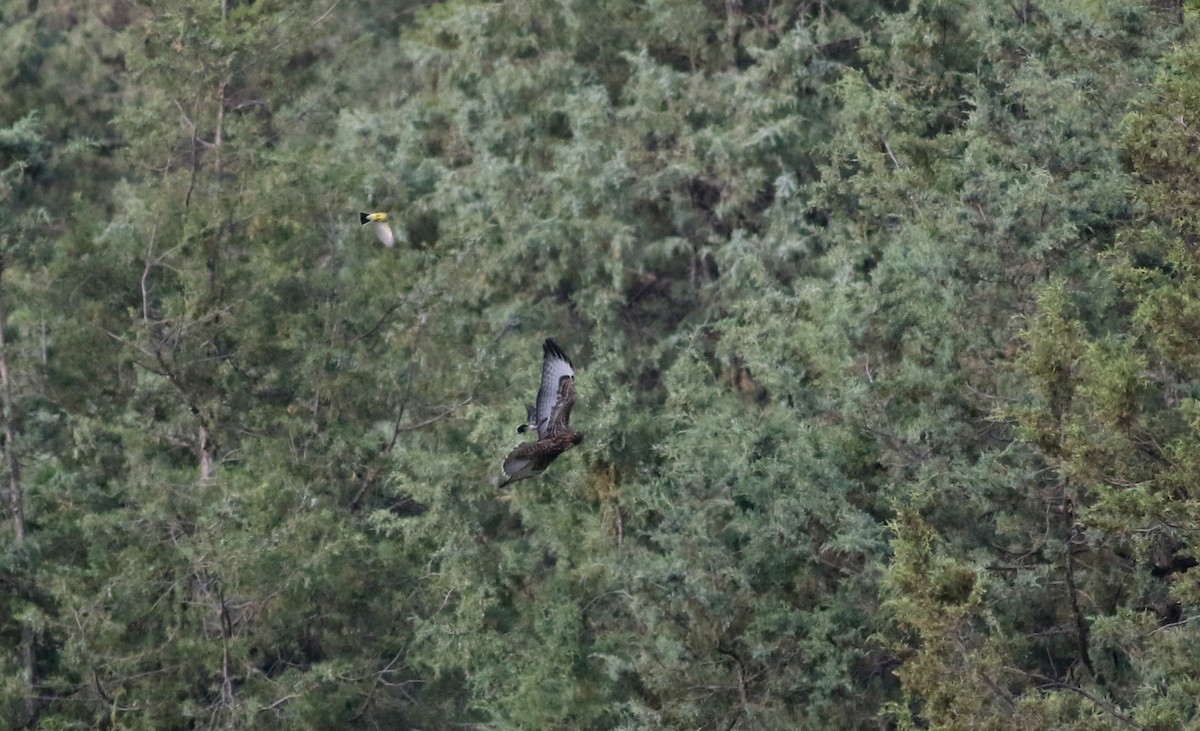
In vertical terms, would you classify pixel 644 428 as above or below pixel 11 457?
above

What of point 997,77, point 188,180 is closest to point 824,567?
point 997,77

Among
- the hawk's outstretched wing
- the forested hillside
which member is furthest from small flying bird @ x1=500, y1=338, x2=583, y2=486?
the forested hillside

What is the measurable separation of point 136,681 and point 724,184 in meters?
9.11

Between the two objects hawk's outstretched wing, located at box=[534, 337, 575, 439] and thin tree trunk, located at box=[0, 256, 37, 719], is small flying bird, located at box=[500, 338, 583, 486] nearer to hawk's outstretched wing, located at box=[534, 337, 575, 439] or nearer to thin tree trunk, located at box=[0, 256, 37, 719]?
hawk's outstretched wing, located at box=[534, 337, 575, 439]

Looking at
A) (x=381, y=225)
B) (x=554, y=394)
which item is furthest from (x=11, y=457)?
(x=554, y=394)

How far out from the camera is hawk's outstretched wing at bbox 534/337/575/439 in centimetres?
1459

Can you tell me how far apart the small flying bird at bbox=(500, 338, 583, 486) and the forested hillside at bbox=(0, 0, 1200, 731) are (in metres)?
2.37

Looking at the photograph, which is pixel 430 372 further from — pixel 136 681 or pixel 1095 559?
pixel 1095 559

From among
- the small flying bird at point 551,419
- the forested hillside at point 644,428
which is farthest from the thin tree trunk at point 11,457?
the small flying bird at point 551,419

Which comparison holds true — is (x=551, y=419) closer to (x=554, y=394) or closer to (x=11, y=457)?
(x=554, y=394)

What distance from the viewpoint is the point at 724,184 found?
2586 centimetres

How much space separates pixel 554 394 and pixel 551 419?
17 centimetres

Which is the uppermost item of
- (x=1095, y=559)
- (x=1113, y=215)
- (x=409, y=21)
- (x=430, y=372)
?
(x=1113, y=215)

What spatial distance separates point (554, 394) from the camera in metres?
14.7
